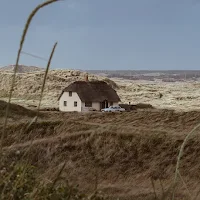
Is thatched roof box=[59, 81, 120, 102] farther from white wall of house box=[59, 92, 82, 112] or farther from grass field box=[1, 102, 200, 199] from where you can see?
grass field box=[1, 102, 200, 199]

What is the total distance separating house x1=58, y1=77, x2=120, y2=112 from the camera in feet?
161

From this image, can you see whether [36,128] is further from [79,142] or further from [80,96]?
[80,96]

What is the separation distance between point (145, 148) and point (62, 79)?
64.7 m

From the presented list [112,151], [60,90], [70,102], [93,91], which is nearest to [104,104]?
[93,91]

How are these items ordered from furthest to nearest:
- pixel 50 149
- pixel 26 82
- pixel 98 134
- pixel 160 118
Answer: pixel 26 82
pixel 160 118
pixel 98 134
pixel 50 149

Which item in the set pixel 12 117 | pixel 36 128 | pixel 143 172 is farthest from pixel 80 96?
pixel 143 172

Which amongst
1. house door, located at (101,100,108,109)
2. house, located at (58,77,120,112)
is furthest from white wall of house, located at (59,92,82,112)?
house door, located at (101,100,108,109)

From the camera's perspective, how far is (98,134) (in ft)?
62.6

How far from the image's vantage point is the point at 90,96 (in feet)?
161

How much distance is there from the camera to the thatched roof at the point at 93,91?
4899 centimetres

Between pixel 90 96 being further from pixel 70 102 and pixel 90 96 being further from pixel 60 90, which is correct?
pixel 60 90

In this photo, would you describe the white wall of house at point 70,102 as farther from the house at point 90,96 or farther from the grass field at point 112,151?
the grass field at point 112,151

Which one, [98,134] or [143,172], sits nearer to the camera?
[143,172]

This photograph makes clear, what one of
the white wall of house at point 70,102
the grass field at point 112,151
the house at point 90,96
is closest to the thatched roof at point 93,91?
the house at point 90,96
